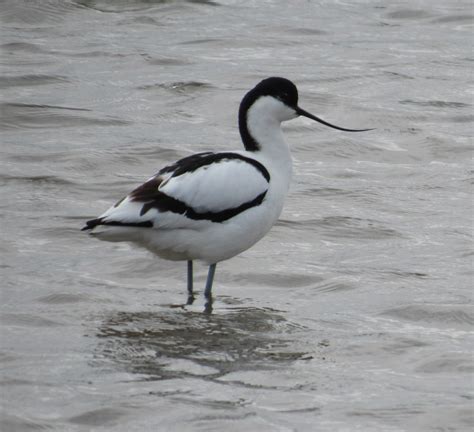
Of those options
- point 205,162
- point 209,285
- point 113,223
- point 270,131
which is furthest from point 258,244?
point 113,223

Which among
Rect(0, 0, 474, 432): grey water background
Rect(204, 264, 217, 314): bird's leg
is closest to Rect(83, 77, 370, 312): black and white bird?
Rect(204, 264, 217, 314): bird's leg

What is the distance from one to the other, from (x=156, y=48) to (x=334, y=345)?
8.12m

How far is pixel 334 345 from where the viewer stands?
7066 mm

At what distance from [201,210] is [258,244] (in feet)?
5.51

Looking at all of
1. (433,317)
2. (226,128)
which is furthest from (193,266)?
(226,128)

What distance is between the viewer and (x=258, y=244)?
9203mm

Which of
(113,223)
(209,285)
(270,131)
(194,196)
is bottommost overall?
(209,285)

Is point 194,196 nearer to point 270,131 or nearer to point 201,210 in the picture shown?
point 201,210

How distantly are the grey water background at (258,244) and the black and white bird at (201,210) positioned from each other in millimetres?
378

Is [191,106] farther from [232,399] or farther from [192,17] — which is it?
[232,399]

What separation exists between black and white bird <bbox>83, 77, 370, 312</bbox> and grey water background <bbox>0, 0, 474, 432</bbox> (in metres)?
0.38

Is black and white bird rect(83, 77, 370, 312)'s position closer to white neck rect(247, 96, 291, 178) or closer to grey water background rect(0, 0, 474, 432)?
white neck rect(247, 96, 291, 178)

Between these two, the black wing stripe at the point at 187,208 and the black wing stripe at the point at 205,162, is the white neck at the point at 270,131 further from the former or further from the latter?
the black wing stripe at the point at 187,208

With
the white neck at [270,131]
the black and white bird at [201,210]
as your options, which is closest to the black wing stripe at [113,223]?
the black and white bird at [201,210]
